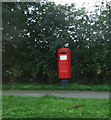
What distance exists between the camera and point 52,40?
8828 mm

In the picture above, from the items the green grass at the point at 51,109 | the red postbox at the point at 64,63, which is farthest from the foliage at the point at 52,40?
the green grass at the point at 51,109

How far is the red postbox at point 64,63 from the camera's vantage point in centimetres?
814

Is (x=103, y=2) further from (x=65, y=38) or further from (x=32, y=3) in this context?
(x=32, y=3)

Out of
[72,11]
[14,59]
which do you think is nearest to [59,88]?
[14,59]

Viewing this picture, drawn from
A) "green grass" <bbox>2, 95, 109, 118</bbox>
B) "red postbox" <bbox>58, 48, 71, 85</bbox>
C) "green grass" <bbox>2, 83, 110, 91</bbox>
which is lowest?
"green grass" <bbox>2, 95, 109, 118</bbox>

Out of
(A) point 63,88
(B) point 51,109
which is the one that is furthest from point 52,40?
(B) point 51,109

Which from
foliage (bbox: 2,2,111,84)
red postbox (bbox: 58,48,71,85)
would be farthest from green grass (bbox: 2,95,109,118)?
foliage (bbox: 2,2,111,84)

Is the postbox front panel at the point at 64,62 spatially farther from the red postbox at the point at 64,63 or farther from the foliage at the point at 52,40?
the foliage at the point at 52,40

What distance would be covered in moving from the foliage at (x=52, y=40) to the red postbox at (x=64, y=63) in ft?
1.84

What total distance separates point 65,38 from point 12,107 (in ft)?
15.1

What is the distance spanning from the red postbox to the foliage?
22.1 inches

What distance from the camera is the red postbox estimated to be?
814cm

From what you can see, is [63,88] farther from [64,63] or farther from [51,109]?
[51,109]

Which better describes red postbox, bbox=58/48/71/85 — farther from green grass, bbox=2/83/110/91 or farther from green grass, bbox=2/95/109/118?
green grass, bbox=2/95/109/118
